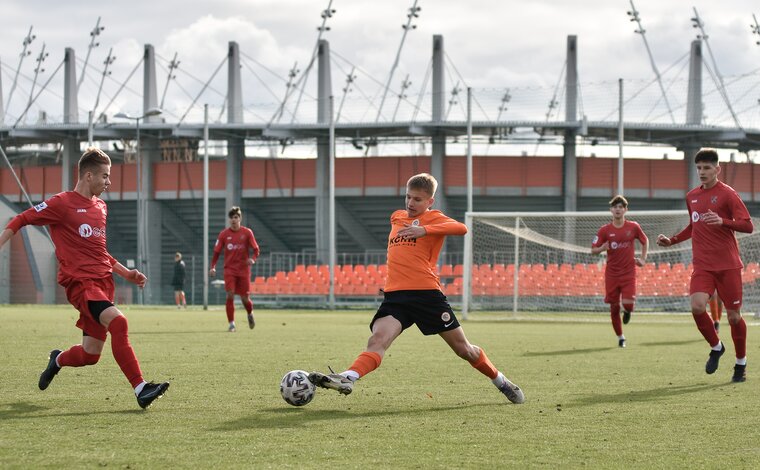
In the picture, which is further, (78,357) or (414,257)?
(78,357)

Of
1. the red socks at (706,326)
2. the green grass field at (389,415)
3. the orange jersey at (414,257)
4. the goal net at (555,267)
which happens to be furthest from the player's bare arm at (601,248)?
the goal net at (555,267)

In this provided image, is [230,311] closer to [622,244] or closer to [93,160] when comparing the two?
[622,244]

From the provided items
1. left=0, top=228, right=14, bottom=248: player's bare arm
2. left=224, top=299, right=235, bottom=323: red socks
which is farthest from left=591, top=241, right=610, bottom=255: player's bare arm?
left=0, top=228, right=14, bottom=248: player's bare arm

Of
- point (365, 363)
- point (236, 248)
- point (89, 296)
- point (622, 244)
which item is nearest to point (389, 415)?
point (365, 363)

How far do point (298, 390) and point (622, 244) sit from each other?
365 inches

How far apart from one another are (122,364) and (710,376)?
6.03m

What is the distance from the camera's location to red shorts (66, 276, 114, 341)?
26.0 feet

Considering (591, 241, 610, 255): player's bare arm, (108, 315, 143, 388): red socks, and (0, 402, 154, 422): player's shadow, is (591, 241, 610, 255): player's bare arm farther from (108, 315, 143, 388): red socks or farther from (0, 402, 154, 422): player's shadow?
(0, 402, 154, 422): player's shadow

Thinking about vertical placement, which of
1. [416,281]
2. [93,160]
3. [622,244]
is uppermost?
[93,160]

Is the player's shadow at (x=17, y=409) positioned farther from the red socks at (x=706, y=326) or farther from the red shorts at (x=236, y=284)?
the red shorts at (x=236, y=284)

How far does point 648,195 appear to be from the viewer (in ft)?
153

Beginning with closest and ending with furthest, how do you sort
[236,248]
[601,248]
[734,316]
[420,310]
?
[420,310], [734,316], [601,248], [236,248]

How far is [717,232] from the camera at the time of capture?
10.7m

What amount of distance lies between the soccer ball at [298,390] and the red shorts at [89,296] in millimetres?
1424
